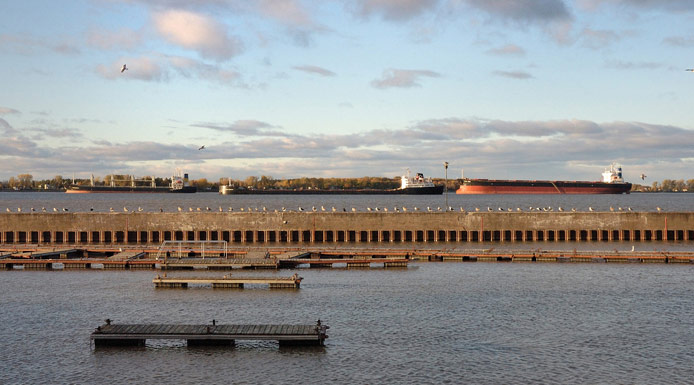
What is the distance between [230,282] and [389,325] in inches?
555

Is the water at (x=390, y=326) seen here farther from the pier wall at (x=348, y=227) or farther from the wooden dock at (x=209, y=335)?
the pier wall at (x=348, y=227)

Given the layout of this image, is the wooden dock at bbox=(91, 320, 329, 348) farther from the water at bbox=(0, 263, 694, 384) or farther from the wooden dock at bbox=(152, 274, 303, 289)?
the wooden dock at bbox=(152, 274, 303, 289)

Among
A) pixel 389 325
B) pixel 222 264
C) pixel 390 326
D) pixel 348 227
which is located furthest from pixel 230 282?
pixel 348 227

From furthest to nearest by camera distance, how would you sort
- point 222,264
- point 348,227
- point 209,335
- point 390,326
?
1. point 348,227
2. point 222,264
3. point 390,326
4. point 209,335

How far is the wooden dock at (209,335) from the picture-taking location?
96.0 feet

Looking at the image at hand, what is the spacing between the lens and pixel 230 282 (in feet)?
145

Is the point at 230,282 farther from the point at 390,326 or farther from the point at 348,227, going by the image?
the point at 348,227

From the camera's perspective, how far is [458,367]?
27.0 m

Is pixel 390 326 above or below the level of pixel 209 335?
below

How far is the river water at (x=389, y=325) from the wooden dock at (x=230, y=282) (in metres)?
0.63

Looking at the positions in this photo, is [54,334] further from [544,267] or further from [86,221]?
[86,221]

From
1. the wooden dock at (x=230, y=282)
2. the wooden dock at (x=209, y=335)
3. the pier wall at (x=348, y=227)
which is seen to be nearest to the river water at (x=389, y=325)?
the wooden dock at (x=209, y=335)

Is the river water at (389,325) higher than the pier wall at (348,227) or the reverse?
the reverse

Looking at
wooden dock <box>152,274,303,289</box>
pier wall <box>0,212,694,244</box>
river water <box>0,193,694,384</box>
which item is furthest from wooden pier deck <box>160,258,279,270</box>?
pier wall <box>0,212,694,244</box>
